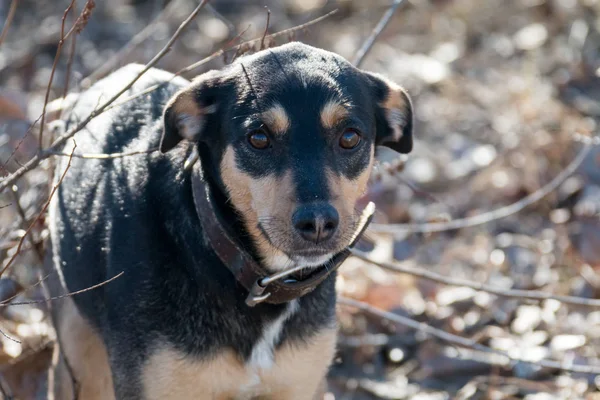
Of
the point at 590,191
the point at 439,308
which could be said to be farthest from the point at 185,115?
the point at 590,191

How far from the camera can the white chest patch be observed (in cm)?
447

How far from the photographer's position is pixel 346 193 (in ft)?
14.1

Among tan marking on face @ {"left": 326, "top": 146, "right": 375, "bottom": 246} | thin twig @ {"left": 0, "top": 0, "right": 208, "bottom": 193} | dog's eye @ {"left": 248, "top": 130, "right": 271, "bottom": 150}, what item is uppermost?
thin twig @ {"left": 0, "top": 0, "right": 208, "bottom": 193}

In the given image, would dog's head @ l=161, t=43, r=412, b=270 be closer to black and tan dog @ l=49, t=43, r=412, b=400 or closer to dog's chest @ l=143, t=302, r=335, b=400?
black and tan dog @ l=49, t=43, r=412, b=400

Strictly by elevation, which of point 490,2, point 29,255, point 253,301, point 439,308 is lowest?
point 490,2

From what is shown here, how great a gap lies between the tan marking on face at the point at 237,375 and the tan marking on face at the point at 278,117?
3.59 feet

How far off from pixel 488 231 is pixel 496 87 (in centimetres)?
281

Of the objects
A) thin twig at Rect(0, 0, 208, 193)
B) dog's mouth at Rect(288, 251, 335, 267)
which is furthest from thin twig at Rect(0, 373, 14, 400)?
dog's mouth at Rect(288, 251, 335, 267)

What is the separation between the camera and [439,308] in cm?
669

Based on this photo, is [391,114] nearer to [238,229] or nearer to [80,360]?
[238,229]

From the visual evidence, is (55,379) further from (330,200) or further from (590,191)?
(590,191)

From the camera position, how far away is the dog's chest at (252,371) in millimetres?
4301

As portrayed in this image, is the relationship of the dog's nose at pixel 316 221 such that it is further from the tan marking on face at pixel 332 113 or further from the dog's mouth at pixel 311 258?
the tan marking on face at pixel 332 113

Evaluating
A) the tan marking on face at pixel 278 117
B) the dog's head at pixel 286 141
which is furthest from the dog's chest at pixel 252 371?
the tan marking on face at pixel 278 117
